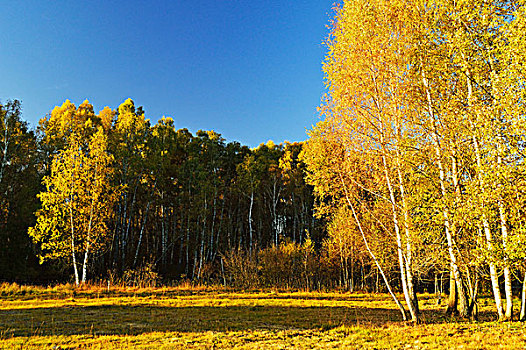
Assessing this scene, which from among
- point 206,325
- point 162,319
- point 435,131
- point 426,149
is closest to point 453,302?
point 426,149

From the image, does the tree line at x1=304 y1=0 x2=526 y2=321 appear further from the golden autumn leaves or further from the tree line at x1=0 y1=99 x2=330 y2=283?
the golden autumn leaves

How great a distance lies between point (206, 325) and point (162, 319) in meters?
2.06

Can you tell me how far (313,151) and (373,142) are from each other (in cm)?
206

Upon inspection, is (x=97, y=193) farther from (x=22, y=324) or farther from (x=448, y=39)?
(x=448, y=39)

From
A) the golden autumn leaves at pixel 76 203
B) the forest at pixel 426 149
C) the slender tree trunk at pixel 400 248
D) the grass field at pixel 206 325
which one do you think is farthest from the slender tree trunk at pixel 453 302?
the golden autumn leaves at pixel 76 203

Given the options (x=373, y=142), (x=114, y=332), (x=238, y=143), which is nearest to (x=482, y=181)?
(x=373, y=142)

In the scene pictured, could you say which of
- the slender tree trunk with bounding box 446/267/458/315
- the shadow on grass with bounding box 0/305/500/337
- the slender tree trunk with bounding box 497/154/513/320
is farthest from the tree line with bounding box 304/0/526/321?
the shadow on grass with bounding box 0/305/500/337

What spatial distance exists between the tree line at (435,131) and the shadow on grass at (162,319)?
287cm

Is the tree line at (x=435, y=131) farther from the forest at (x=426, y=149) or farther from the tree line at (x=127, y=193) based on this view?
the tree line at (x=127, y=193)

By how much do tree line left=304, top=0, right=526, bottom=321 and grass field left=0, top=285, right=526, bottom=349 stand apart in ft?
5.54

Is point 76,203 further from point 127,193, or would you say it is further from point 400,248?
point 400,248

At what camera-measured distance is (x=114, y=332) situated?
9.33 m

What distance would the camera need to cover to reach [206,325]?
35.3 feet

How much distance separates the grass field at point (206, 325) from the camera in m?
7.64
